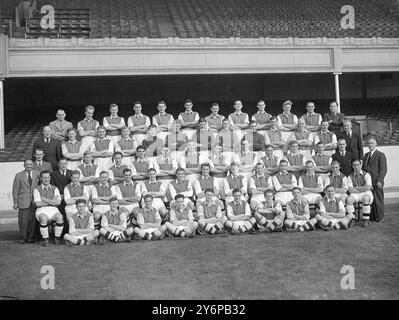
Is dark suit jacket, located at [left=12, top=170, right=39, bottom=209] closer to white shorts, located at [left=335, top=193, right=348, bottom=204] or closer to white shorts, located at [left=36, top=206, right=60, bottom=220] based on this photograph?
white shorts, located at [left=36, top=206, right=60, bottom=220]

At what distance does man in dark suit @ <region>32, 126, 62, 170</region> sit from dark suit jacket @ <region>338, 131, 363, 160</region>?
5978mm

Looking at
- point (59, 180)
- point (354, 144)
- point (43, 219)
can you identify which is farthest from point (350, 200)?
point (43, 219)

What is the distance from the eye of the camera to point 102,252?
25.6ft

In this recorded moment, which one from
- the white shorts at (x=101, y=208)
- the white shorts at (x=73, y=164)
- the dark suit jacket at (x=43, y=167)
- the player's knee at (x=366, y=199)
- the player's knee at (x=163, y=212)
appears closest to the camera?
the white shorts at (x=101, y=208)

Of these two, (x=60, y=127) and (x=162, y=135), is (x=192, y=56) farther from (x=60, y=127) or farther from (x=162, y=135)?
(x=60, y=127)

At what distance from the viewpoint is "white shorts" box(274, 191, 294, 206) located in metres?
9.56

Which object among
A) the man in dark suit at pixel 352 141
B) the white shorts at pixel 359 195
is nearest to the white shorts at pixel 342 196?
the white shorts at pixel 359 195

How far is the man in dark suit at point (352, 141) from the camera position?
1036 centimetres

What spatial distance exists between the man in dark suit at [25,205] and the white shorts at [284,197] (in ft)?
15.2

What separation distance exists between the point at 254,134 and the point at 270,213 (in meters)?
2.09

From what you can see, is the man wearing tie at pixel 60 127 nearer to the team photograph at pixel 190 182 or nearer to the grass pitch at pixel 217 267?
the team photograph at pixel 190 182

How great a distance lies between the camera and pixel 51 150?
A: 9.74 meters

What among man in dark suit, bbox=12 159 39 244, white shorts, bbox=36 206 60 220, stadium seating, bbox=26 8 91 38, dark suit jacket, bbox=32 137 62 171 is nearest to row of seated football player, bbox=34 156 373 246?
white shorts, bbox=36 206 60 220

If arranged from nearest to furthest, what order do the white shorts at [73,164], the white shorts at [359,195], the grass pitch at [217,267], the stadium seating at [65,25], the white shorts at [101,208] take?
the grass pitch at [217,267], the white shorts at [101,208], the white shorts at [359,195], the white shorts at [73,164], the stadium seating at [65,25]
